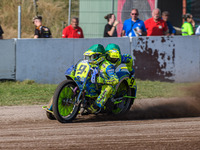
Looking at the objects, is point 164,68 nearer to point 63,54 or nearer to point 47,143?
point 63,54

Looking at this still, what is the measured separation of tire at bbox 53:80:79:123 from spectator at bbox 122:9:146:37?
618cm

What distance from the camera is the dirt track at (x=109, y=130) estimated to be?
17.5ft

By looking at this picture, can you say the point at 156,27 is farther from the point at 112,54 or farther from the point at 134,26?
the point at 112,54

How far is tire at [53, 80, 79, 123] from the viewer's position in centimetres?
656

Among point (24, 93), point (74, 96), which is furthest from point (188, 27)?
point (74, 96)

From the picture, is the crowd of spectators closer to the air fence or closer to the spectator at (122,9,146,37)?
the spectator at (122,9,146,37)

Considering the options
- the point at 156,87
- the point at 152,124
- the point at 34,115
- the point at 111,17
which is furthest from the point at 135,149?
the point at 111,17

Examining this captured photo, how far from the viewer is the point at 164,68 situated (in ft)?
42.6

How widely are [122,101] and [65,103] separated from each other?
1427 mm

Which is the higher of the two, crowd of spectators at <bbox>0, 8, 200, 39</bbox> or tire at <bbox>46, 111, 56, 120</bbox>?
crowd of spectators at <bbox>0, 8, 200, 39</bbox>

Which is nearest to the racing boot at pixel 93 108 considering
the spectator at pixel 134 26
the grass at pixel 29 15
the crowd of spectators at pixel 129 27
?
the crowd of spectators at pixel 129 27

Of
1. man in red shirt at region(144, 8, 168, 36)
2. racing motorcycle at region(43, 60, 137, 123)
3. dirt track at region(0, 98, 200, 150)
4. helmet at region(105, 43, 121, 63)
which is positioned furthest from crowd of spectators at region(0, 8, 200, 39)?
racing motorcycle at region(43, 60, 137, 123)

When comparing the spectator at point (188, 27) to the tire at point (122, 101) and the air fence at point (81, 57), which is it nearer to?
the air fence at point (81, 57)

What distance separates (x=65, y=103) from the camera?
6.80 metres
